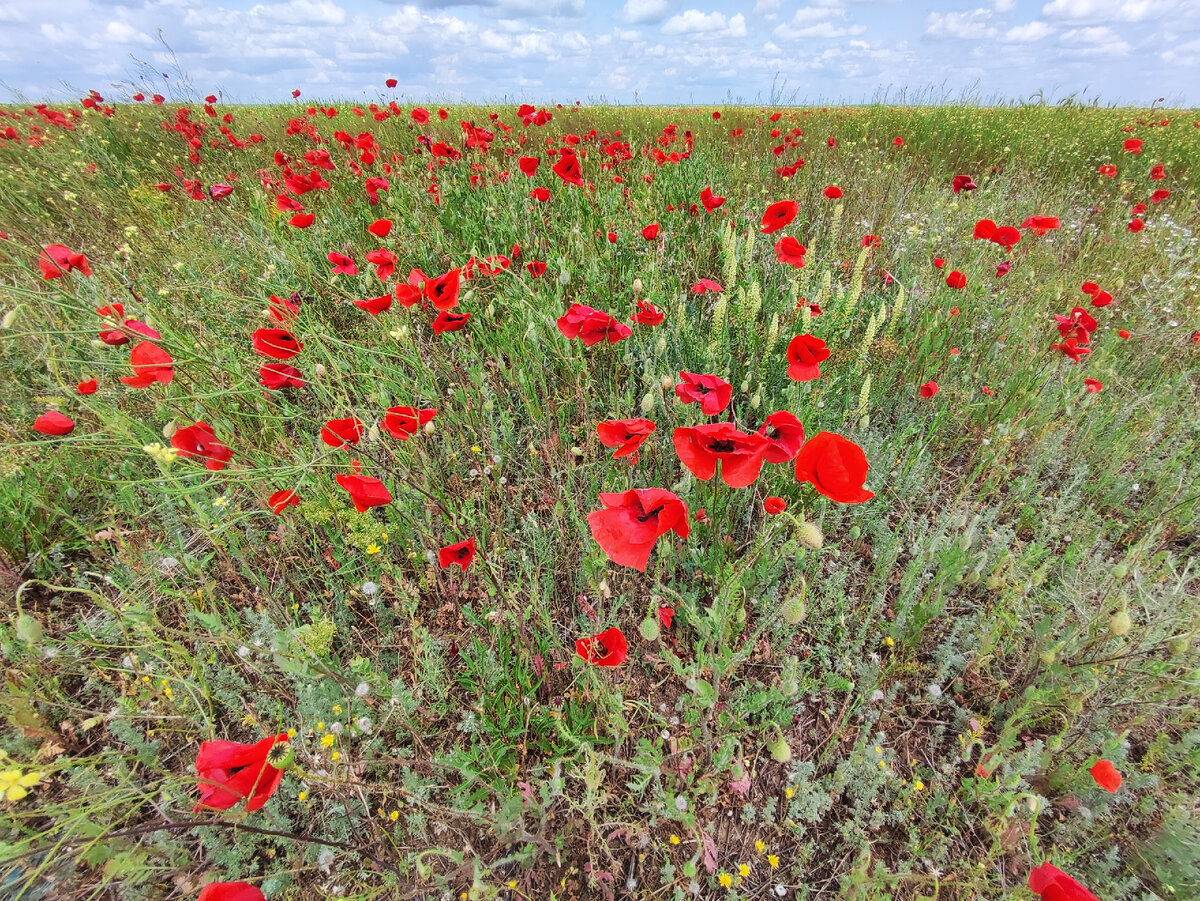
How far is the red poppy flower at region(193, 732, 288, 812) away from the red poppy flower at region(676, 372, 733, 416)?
51.3 inches

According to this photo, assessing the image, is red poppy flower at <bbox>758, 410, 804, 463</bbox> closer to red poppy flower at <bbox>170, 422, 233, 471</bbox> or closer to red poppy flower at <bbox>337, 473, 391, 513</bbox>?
red poppy flower at <bbox>337, 473, 391, 513</bbox>

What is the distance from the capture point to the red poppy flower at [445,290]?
5.98 ft

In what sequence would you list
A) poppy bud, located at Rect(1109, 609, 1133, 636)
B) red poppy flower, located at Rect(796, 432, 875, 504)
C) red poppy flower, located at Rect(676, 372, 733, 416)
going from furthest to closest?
red poppy flower, located at Rect(676, 372, 733, 416) < poppy bud, located at Rect(1109, 609, 1133, 636) < red poppy flower, located at Rect(796, 432, 875, 504)

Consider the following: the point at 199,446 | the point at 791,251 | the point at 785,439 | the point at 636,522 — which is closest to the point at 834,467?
the point at 785,439

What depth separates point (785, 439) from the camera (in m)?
1.26

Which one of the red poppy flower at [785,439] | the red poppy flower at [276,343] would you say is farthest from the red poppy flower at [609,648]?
the red poppy flower at [276,343]

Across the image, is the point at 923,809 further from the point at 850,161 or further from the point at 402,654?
the point at 850,161

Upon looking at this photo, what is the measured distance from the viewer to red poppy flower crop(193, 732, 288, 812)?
3.24ft

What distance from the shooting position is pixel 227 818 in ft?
4.50

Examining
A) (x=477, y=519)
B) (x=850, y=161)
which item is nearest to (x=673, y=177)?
(x=850, y=161)

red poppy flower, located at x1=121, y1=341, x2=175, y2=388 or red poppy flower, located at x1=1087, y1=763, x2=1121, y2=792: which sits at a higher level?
red poppy flower, located at x1=121, y1=341, x2=175, y2=388

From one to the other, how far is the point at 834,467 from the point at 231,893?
57.8 inches

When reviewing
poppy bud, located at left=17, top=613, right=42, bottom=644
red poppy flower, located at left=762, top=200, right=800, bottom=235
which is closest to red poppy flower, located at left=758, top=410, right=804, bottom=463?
red poppy flower, located at left=762, top=200, right=800, bottom=235

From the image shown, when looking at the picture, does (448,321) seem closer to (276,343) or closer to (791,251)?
(276,343)
